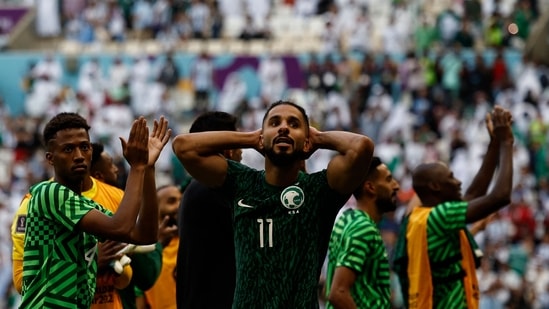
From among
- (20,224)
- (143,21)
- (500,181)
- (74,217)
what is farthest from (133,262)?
(143,21)

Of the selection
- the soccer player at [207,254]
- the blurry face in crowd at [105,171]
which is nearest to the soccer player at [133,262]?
the blurry face in crowd at [105,171]

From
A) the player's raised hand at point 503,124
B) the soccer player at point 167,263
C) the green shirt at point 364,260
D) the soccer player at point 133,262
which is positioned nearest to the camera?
the green shirt at point 364,260

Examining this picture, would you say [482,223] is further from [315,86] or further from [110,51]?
[110,51]

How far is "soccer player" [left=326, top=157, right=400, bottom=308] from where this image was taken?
32.0 ft

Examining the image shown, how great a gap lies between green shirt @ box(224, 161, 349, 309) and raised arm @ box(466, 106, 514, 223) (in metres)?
2.14

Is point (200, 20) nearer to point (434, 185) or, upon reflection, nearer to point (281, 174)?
point (434, 185)

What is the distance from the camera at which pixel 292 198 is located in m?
8.38

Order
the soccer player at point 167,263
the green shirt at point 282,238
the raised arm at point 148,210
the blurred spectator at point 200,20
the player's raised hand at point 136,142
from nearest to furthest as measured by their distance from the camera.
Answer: the player's raised hand at point 136,142 < the raised arm at point 148,210 < the green shirt at point 282,238 < the soccer player at point 167,263 < the blurred spectator at point 200,20

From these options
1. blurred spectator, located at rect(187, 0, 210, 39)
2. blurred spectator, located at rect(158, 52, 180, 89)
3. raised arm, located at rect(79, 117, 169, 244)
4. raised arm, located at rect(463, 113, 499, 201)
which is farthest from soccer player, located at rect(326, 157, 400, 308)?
blurred spectator, located at rect(187, 0, 210, 39)

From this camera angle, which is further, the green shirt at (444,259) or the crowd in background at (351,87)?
the crowd in background at (351,87)

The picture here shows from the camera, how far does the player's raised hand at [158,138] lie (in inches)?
322

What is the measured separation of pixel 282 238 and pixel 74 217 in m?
1.10

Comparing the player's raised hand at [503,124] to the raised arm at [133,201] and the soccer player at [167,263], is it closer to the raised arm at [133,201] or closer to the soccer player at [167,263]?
the soccer player at [167,263]

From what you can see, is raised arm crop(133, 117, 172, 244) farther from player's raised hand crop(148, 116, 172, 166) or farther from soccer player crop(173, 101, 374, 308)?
soccer player crop(173, 101, 374, 308)
